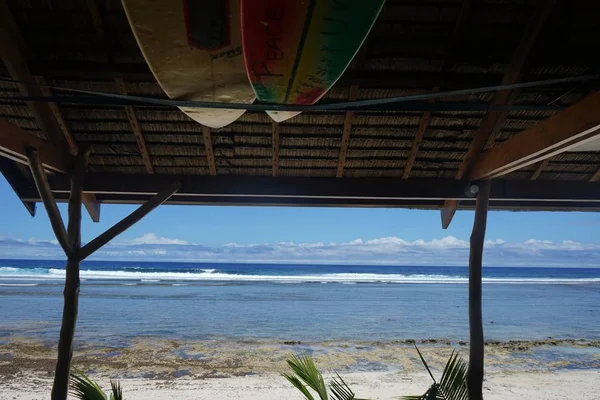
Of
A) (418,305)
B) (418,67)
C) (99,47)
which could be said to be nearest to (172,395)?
(99,47)

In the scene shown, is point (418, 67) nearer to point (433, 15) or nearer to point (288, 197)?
point (433, 15)

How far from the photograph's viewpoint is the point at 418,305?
65.5 feet

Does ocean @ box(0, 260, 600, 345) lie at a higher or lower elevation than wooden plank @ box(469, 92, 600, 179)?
lower

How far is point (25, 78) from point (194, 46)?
210cm

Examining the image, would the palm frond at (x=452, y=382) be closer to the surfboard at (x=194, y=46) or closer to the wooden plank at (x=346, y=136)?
the surfboard at (x=194, y=46)

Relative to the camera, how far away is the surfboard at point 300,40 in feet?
6.54

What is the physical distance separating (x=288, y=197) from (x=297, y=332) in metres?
8.48

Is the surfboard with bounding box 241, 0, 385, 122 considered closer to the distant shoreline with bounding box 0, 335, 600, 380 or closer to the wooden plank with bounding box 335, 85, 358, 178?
the wooden plank with bounding box 335, 85, 358, 178

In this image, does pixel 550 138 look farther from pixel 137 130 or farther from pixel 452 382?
pixel 137 130

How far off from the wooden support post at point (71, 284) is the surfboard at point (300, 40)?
9.03 feet

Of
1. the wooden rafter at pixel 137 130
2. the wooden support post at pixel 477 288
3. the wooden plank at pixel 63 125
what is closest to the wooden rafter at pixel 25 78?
the wooden plank at pixel 63 125

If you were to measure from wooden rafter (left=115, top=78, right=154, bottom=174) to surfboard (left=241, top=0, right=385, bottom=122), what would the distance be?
198 centimetres

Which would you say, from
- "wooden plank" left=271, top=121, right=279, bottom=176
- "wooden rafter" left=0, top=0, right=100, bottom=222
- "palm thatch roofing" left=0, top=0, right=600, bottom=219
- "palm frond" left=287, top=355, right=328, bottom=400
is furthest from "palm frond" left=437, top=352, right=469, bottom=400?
"wooden plank" left=271, top=121, right=279, bottom=176

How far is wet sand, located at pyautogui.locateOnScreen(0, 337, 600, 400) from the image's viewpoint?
25.3 ft
